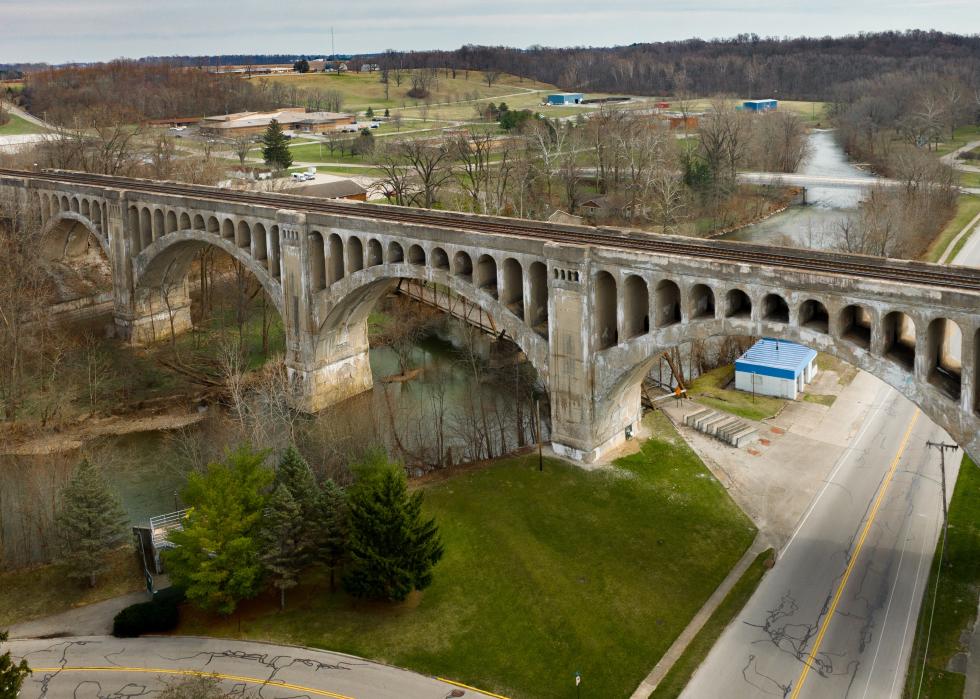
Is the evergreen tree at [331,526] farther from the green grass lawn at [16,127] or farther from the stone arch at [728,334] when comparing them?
the green grass lawn at [16,127]

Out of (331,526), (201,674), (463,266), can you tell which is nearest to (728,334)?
(463,266)

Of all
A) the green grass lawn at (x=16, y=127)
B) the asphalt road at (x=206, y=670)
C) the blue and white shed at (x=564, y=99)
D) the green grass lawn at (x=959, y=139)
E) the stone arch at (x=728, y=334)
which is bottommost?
the asphalt road at (x=206, y=670)

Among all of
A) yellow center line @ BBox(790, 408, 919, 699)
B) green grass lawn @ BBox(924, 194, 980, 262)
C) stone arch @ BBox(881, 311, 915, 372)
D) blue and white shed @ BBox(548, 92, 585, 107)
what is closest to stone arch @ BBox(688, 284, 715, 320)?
stone arch @ BBox(881, 311, 915, 372)

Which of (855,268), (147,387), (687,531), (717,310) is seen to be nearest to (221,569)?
(687,531)

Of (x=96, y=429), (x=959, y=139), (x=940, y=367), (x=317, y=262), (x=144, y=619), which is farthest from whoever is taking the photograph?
(x=959, y=139)

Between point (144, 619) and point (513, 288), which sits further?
point (513, 288)

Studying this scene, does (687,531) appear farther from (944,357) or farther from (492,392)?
(492,392)

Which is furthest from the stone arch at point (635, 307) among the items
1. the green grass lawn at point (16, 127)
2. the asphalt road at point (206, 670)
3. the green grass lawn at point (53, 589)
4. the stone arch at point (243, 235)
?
the green grass lawn at point (16, 127)

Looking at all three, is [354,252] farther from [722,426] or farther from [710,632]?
[710,632]
